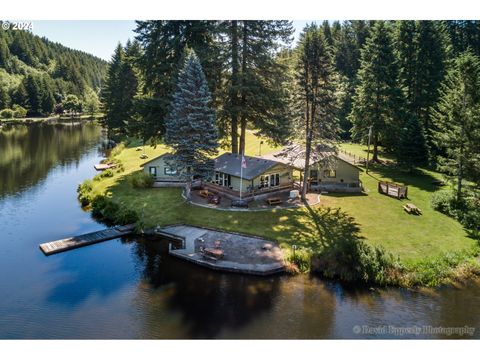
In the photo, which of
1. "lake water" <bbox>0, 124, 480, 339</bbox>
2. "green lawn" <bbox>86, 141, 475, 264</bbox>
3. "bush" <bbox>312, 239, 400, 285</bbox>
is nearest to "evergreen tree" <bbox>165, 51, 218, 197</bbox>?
"green lawn" <bbox>86, 141, 475, 264</bbox>

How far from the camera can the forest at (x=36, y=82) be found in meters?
120

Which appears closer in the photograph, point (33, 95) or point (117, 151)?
point (117, 151)

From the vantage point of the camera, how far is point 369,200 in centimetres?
3522

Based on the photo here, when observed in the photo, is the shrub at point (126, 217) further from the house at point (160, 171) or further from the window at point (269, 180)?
the window at point (269, 180)

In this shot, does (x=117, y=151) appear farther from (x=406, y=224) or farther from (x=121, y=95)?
(x=406, y=224)

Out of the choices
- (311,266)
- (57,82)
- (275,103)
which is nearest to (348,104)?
(275,103)

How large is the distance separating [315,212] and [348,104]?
43454 mm

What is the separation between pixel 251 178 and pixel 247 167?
266 centimetres

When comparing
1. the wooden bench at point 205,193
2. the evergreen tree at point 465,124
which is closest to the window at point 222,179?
the wooden bench at point 205,193

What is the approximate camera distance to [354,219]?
3033cm

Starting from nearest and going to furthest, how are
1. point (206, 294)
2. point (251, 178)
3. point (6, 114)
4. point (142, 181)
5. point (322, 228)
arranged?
point (206, 294) < point (322, 228) < point (251, 178) < point (142, 181) < point (6, 114)

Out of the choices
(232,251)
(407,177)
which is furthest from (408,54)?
(232,251)

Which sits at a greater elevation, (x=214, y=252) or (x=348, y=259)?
(x=348, y=259)

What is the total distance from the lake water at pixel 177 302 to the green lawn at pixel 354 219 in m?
4.07
